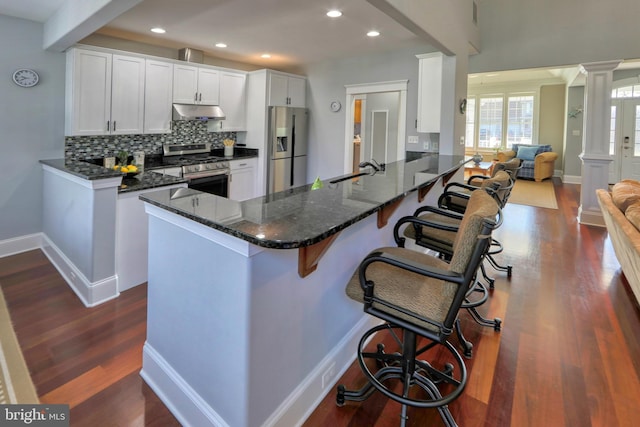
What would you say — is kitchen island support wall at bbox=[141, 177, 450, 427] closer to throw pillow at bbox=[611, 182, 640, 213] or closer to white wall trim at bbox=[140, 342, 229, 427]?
white wall trim at bbox=[140, 342, 229, 427]

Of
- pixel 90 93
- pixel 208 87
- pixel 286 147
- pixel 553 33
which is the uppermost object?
pixel 553 33

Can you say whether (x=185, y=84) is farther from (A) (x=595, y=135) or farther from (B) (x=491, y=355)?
(A) (x=595, y=135)

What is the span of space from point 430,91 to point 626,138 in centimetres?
640

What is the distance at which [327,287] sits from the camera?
70.8 inches

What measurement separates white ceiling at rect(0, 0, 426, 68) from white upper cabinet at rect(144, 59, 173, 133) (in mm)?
395

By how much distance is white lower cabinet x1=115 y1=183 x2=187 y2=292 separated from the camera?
9.50 ft

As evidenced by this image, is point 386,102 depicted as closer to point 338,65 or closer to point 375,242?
point 338,65

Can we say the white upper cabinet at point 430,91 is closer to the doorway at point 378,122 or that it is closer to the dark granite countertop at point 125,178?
the doorway at point 378,122

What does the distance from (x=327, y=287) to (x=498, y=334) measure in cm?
137

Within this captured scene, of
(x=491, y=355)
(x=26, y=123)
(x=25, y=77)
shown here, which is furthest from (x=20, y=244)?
(x=491, y=355)

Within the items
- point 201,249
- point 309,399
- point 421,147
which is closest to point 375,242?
point 309,399

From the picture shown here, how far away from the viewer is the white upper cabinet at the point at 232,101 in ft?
18.1

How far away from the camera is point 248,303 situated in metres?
1.31

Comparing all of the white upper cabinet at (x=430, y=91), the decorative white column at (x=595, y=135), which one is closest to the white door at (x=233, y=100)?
the white upper cabinet at (x=430, y=91)
